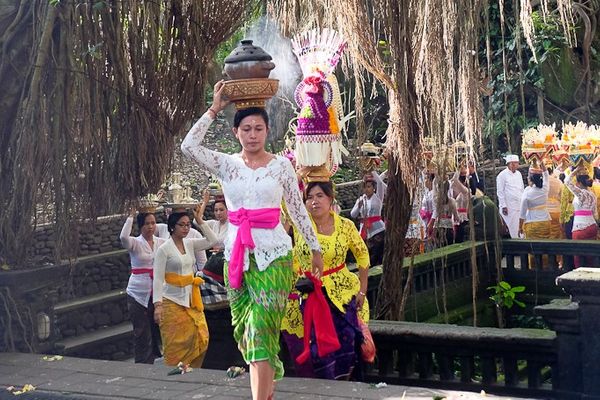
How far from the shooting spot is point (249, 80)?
5379mm

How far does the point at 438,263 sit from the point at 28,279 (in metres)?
4.16

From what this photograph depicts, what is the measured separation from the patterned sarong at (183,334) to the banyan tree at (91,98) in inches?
40.9

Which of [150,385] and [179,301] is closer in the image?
[150,385]

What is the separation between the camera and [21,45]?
7172 mm

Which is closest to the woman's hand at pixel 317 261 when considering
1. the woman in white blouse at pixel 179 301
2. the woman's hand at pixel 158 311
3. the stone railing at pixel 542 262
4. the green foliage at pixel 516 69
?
the woman in white blouse at pixel 179 301

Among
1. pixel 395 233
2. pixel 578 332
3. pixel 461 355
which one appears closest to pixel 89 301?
pixel 395 233

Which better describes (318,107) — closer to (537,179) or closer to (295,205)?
(295,205)

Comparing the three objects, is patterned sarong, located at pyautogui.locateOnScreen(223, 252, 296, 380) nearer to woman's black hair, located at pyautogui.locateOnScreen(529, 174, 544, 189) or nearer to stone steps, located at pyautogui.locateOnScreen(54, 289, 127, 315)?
stone steps, located at pyautogui.locateOnScreen(54, 289, 127, 315)

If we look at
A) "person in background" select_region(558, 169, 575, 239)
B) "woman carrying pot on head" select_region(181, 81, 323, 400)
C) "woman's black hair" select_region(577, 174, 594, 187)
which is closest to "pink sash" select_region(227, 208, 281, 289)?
"woman carrying pot on head" select_region(181, 81, 323, 400)

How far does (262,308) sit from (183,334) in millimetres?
2812

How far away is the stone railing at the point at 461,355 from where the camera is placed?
6.36 metres

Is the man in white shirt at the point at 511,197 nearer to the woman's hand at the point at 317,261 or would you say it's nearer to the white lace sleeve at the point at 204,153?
the woman's hand at the point at 317,261

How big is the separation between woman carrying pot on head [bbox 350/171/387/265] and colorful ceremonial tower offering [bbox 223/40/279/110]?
7160mm

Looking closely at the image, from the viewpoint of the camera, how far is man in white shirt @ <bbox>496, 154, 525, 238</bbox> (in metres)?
15.2
